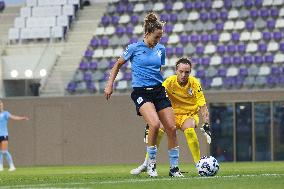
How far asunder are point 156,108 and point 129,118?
18.7m

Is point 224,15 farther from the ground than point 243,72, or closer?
farther from the ground

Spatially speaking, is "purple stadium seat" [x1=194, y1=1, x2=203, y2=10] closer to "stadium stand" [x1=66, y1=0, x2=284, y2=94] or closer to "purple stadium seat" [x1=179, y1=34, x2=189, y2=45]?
"stadium stand" [x1=66, y1=0, x2=284, y2=94]

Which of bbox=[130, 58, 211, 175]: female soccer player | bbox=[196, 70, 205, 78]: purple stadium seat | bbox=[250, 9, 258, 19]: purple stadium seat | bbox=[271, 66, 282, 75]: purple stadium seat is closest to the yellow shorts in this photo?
bbox=[130, 58, 211, 175]: female soccer player

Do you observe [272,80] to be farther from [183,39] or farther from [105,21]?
[105,21]

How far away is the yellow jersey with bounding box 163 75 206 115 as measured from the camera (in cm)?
1376

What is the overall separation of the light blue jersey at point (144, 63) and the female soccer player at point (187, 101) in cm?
116

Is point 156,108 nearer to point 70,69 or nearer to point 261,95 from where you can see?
point 261,95

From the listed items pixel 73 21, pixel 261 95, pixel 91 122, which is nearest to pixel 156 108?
pixel 261 95

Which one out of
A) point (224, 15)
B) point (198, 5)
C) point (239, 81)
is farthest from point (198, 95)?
point (198, 5)

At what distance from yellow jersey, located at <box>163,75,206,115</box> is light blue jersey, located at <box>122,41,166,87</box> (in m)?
1.44

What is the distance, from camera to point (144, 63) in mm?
12258

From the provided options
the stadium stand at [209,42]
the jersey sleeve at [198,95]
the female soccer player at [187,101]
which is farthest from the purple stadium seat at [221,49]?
the jersey sleeve at [198,95]

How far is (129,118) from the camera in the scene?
30953 millimetres

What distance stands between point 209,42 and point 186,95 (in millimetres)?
18185
